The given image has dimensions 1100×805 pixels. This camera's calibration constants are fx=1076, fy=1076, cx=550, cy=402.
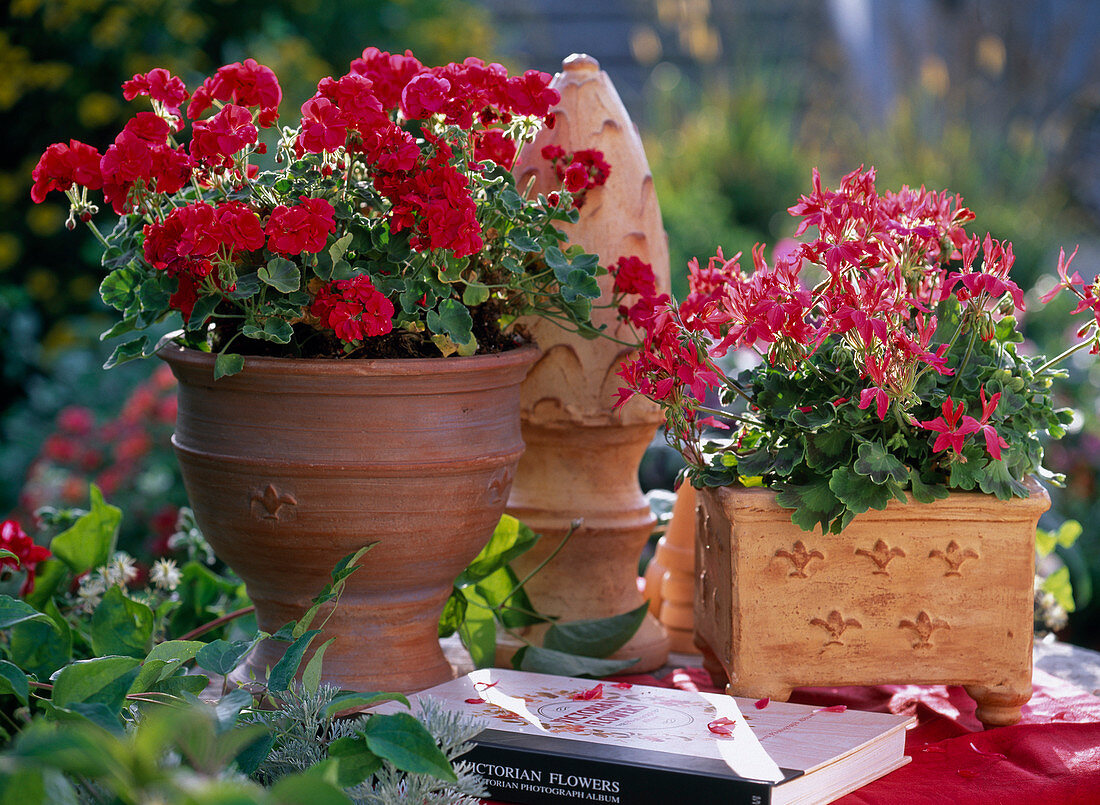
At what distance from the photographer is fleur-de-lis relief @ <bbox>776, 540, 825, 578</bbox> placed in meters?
0.98

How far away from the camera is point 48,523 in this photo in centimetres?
130

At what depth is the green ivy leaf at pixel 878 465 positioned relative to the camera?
902 mm

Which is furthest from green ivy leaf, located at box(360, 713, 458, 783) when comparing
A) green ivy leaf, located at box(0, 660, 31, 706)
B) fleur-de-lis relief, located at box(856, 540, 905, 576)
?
fleur-de-lis relief, located at box(856, 540, 905, 576)

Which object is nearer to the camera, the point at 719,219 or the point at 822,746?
the point at 822,746

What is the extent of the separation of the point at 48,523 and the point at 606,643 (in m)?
0.69

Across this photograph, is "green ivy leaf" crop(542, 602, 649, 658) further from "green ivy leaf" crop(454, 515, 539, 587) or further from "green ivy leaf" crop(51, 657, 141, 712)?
"green ivy leaf" crop(51, 657, 141, 712)

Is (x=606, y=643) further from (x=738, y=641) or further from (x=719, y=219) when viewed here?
(x=719, y=219)

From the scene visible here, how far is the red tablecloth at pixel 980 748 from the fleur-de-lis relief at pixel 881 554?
0.16 meters

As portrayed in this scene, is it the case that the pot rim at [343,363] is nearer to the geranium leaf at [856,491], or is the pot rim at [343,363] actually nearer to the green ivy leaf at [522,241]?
the green ivy leaf at [522,241]

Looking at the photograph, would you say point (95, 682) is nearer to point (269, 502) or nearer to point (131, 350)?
point (269, 502)

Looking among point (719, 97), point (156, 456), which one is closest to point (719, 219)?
point (719, 97)

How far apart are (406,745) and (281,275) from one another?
16.4 inches

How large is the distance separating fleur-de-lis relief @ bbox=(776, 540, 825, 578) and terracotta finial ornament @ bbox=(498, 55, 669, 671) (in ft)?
0.94

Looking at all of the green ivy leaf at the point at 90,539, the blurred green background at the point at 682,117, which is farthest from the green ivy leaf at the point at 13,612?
the blurred green background at the point at 682,117
